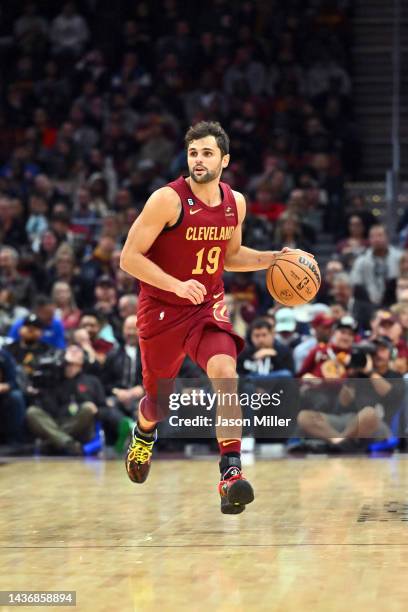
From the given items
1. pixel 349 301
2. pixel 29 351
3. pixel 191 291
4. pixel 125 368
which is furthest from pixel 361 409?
pixel 191 291

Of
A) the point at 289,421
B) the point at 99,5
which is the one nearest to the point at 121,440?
the point at 289,421

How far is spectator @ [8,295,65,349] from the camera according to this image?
12398mm

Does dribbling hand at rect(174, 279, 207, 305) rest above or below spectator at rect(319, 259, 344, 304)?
below

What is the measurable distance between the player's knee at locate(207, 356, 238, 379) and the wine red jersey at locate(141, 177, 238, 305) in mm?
455

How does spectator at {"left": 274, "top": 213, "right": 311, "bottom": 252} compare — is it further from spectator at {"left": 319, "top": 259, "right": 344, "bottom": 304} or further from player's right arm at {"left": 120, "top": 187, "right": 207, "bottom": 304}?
player's right arm at {"left": 120, "top": 187, "right": 207, "bottom": 304}

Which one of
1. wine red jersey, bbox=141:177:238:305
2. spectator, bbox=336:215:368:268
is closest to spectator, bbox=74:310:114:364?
spectator, bbox=336:215:368:268

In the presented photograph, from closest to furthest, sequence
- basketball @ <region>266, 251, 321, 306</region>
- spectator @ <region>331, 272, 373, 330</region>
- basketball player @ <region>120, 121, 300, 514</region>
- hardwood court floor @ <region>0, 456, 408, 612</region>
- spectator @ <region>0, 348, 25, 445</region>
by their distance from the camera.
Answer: hardwood court floor @ <region>0, 456, 408, 612</region> < basketball player @ <region>120, 121, 300, 514</region> < basketball @ <region>266, 251, 321, 306</region> < spectator @ <region>0, 348, 25, 445</region> < spectator @ <region>331, 272, 373, 330</region>

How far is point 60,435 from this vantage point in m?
11.0

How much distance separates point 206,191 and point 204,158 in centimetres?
21

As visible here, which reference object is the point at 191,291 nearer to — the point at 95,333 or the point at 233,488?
the point at 233,488

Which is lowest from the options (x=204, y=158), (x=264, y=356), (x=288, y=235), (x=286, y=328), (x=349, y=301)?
(x=264, y=356)

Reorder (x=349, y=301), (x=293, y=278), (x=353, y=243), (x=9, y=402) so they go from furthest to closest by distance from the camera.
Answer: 1. (x=353, y=243)
2. (x=349, y=301)
3. (x=9, y=402)
4. (x=293, y=278)

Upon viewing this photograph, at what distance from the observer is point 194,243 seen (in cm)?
677

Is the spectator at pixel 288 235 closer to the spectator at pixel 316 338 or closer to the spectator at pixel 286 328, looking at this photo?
the spectator at pixel 286 328
